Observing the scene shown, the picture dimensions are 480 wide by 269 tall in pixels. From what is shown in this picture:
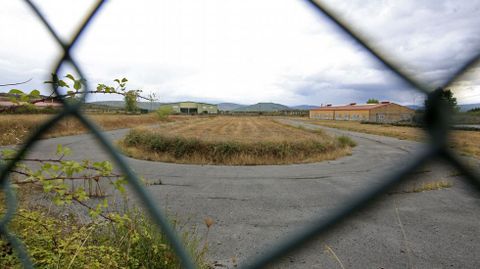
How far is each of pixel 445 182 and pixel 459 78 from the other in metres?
7.32

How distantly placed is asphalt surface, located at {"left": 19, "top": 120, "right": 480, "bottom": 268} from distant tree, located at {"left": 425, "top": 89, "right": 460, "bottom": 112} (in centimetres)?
5

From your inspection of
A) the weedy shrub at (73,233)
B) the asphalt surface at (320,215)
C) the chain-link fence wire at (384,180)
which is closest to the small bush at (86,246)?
the weedy shrub at (73,233)

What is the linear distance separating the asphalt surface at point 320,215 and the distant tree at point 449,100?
0.05 meters

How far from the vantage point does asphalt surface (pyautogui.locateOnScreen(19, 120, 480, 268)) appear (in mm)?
3047

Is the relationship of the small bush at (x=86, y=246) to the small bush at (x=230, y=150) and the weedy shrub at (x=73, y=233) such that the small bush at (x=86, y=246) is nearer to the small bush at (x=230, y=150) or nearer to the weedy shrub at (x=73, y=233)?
the weedy shrub at (x=73, y=233)

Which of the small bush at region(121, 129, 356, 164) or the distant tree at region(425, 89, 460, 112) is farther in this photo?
the small bush at region(121, 129, 356, 164)

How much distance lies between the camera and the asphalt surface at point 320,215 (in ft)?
10.00

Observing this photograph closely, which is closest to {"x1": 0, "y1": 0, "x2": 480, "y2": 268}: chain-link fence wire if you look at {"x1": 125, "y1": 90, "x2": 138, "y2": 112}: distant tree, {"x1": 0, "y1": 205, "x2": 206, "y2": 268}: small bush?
{"x1": 125, "y1": 90, "x2": 138, "y2": 112}: distant tree

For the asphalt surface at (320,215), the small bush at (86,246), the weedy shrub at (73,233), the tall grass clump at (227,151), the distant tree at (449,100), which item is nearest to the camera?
the distant tree at (449,100)

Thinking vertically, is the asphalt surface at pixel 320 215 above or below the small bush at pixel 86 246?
below

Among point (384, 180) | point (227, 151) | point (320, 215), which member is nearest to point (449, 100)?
point (384, 180)

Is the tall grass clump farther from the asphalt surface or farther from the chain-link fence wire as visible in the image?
the chain-link fence wire

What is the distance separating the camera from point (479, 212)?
187 inches

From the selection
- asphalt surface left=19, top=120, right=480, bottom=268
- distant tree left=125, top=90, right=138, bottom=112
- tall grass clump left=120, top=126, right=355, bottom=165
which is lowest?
asphalt surface left=19, top=120, right=480, bottom=268
